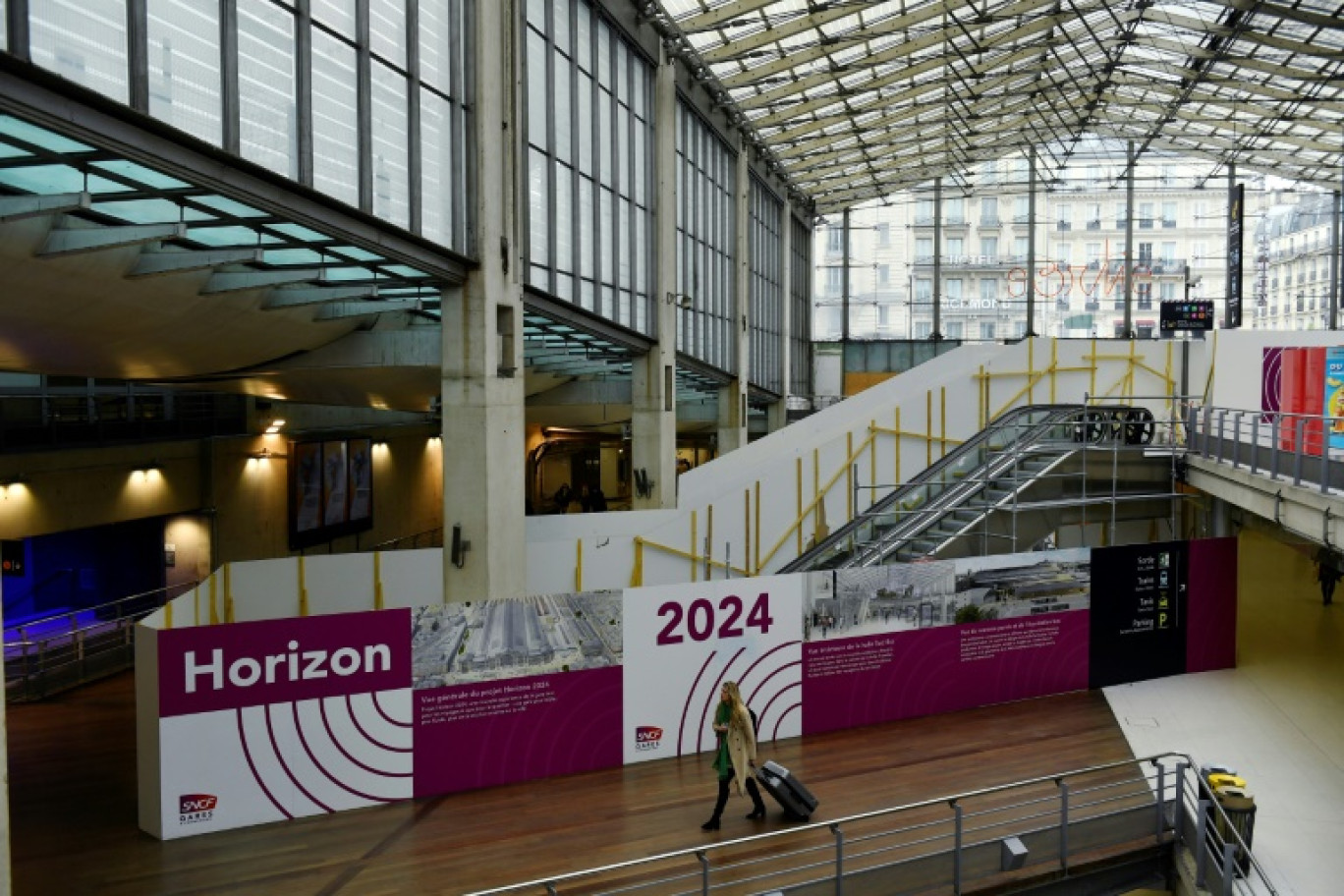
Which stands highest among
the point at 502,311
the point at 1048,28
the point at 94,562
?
the point at 1048,28

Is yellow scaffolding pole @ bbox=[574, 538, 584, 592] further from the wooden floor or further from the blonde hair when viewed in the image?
the blonde hair

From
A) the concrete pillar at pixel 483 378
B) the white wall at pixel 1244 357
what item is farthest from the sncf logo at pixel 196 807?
the white wall at pixel 1244 357

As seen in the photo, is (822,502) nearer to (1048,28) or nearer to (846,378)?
(1048,28)

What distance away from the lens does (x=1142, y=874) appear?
11250 millimetres

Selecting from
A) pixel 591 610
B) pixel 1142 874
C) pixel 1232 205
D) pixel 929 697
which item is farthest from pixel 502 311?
pixel 1232 205

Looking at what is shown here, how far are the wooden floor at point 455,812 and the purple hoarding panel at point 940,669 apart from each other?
11.0 inches

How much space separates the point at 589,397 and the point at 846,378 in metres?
19.0

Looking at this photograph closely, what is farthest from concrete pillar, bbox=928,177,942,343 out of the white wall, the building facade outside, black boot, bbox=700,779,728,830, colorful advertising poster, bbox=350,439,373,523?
black boot, bbox=700,779,728,830

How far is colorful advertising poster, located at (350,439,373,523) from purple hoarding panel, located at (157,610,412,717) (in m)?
14.8

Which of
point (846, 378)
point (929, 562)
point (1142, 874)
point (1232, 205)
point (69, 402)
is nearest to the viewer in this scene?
→ point (1142, 874)

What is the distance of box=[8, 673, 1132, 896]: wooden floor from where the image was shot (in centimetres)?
1003

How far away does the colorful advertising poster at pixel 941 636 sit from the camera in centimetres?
1399

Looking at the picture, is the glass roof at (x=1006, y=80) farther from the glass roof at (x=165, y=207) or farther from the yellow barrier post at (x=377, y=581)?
the yellow barrier post at (x=377, y=581)

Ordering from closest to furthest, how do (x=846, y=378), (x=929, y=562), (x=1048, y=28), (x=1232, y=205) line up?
(x=929, y=562), (x=1048, y=28), (x=1232, y=205), (x=846, y=378)
